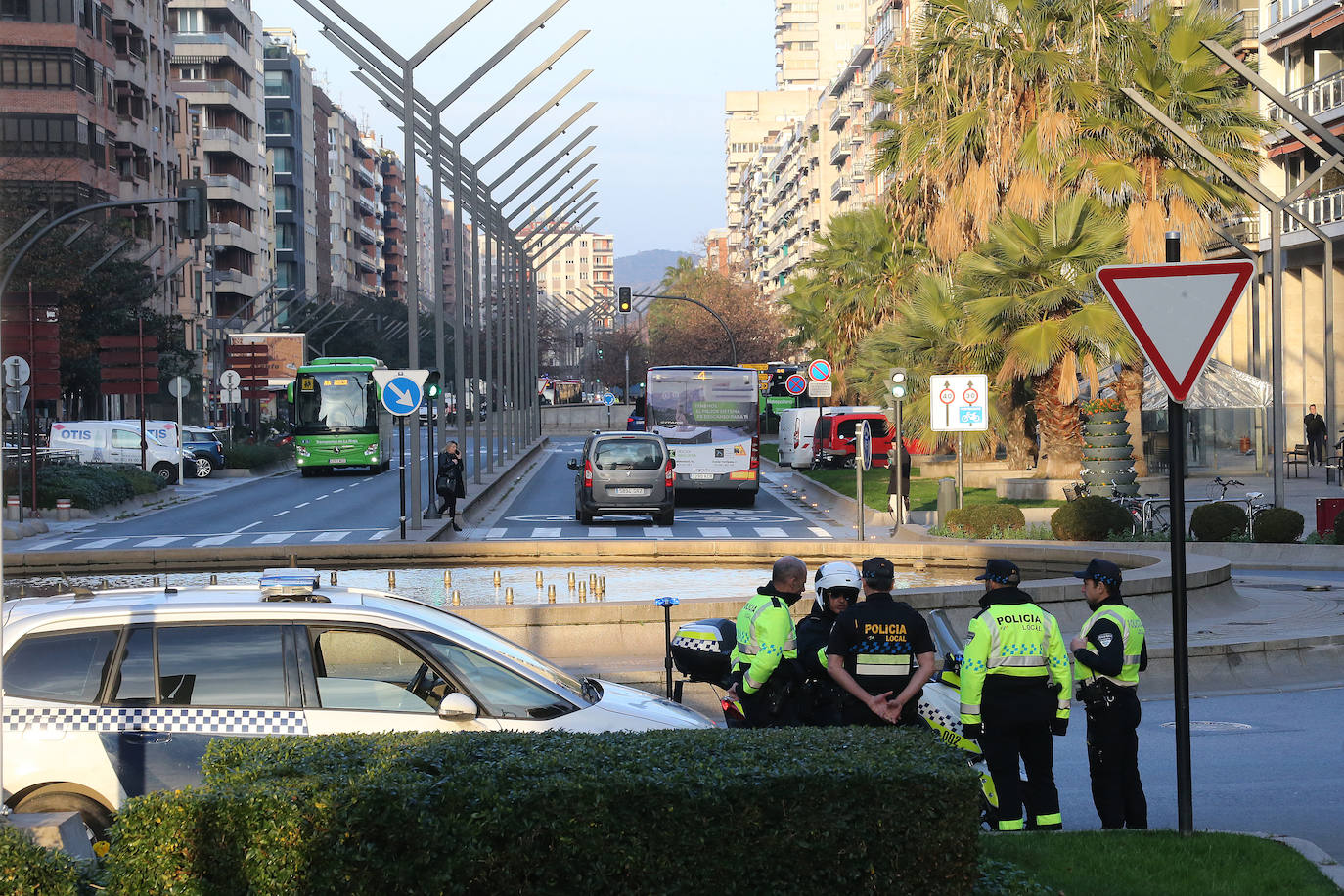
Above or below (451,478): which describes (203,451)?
above

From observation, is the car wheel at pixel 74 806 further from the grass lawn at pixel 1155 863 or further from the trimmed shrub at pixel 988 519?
the trimmed shrub at pixel 988 519

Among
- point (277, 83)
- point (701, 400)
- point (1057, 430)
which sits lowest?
point (1057, 430)

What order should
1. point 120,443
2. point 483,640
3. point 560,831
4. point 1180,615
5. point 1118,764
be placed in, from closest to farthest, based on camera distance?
point 560,831 < point 1180,615 < point 483,640 < point 1118,764 < point 120,443

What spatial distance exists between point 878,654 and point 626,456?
79.5 ft

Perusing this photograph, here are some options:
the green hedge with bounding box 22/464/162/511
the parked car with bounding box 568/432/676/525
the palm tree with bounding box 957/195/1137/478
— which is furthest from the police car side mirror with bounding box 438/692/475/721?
the green hedge with bounding box 22/464/162/511

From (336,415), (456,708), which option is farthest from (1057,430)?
(456,708)

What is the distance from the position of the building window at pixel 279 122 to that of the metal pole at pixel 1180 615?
459ft

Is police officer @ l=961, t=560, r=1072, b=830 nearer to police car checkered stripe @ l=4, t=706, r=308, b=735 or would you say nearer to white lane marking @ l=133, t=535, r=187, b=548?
police car checkered stripe @ l=4, t=706, r=308, b=735

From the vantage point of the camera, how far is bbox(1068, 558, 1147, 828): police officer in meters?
8.30

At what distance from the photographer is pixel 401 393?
27250mm

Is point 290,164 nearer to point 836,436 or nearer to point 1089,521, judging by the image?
point 836,436

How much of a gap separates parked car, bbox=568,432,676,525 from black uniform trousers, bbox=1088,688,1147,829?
77.7ft

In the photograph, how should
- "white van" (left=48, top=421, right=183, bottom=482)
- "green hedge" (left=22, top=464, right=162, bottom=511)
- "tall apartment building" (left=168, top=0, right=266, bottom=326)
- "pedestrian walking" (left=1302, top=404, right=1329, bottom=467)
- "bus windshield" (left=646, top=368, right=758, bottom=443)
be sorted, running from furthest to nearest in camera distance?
"tall apartment building" (left=168, top=0, right=266, bottom=326) < "white van" (left=48, top=421, right=183, bottom=482) < "pedestrian walking" (left=1302, top=404, right=1329, bottom=467) < "bus windshield" (left=646, top=368, right=758, bottom=443) < "green hedge" (left=22, top=464, right=162, bottom=511)

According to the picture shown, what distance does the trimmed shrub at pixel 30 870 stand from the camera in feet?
16.7
